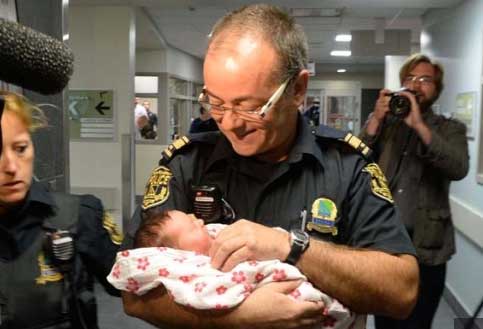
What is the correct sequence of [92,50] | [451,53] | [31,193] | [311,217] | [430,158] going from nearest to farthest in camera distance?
[311,217] < [31,193] < [430,158] < [451,53] < [92,50]

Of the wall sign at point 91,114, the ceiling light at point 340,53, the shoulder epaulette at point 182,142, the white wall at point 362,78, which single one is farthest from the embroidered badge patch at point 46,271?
the white wall at point 362,78

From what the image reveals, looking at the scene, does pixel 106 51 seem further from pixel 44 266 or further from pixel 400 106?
pixel 44 266

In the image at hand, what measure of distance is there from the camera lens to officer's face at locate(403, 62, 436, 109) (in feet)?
0.28

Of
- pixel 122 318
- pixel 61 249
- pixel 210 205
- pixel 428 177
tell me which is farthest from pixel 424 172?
pixel 122 318

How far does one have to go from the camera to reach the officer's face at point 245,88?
3.53 feet

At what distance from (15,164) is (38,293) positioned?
13.0 inches

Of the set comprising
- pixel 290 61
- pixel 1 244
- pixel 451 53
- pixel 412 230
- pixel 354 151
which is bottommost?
pixel 412 230

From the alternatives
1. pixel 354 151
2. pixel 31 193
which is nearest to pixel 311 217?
pixel 354 151

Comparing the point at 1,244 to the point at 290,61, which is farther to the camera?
the point at 1,244

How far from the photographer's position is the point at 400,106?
2299 millimetres

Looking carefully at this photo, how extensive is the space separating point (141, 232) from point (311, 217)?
403 mm

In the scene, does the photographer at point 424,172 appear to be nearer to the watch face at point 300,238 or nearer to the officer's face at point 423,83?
the officer's face at point 423,83

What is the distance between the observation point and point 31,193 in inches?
53.1

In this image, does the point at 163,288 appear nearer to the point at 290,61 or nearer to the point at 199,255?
the point at 199,255
